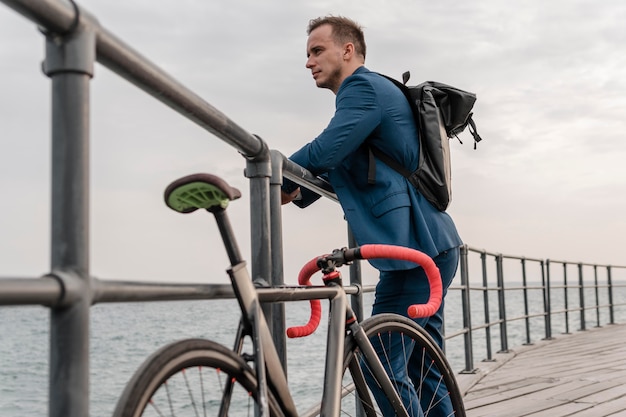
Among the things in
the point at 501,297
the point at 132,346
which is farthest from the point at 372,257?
the point at 132,346

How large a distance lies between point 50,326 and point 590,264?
10092 millimetres

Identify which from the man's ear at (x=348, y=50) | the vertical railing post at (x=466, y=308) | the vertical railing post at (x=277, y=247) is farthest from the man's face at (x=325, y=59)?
the vertical railing post at (x=466, y=308)

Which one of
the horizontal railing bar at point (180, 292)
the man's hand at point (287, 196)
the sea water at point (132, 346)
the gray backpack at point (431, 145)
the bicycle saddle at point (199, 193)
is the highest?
the gray backpack at point (431, 145)

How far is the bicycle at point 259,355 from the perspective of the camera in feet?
3.63

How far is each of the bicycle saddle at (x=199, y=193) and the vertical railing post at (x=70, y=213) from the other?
0.86 feet

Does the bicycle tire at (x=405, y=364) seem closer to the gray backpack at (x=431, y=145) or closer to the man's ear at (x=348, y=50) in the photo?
the gray backpack at (x=431, y=145)

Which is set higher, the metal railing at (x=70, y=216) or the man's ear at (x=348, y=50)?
the man's ear at (x=348, y=50)

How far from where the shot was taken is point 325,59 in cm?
244

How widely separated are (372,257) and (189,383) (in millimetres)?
641

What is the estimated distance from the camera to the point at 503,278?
658cm

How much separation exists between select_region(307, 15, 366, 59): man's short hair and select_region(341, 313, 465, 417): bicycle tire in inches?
35.0

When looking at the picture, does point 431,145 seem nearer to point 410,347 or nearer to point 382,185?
point 382,185

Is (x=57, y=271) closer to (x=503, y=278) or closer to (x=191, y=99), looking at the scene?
(x=191, y=99)

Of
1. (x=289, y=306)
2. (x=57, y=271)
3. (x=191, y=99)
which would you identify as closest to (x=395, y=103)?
(x=289, y=306)
